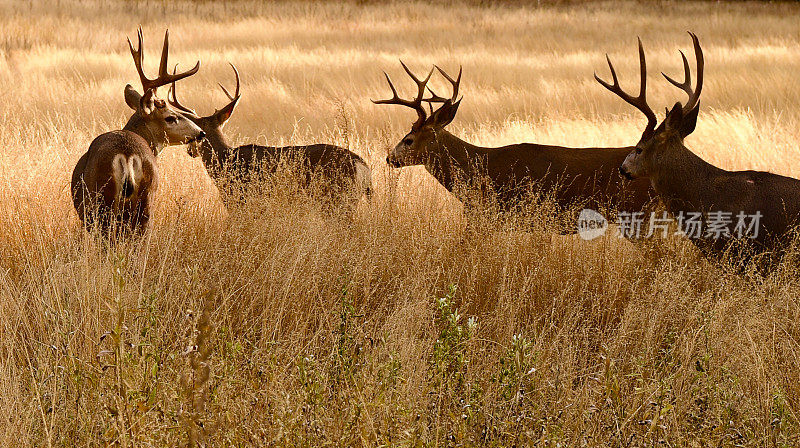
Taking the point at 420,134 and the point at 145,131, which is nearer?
A: the point at 145,131

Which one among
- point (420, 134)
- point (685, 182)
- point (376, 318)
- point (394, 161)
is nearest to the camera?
point (376, 318)

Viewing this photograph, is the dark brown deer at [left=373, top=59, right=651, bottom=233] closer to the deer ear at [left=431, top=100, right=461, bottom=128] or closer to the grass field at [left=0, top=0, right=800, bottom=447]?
the deer ear at [left=431, top=100, right=461, bottom=128]

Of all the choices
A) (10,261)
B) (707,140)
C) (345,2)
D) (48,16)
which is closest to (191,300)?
(10,261)

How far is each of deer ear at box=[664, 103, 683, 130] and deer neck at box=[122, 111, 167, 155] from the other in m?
2.98

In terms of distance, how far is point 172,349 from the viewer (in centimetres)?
393

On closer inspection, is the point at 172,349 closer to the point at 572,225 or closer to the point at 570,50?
the point at 572,225

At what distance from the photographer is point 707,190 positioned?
5.12 metres

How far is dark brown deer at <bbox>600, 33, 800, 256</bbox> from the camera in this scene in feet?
15.9

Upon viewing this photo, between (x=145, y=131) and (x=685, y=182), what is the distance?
3185mm

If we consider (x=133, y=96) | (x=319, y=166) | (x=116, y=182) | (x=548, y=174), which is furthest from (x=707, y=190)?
(x=133, y=96)

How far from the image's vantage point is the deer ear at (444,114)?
6166 millimetres

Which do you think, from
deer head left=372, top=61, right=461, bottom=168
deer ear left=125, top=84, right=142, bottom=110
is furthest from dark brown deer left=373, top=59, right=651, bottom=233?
deer ear left=125, top=84, right=142, bottom=110

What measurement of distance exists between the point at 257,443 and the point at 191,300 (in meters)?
1.46

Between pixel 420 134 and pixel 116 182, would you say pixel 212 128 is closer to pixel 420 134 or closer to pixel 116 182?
pixel 420 134
